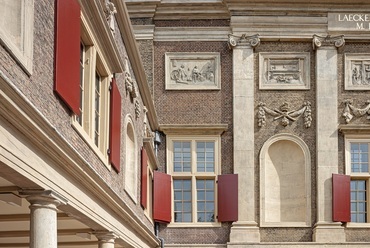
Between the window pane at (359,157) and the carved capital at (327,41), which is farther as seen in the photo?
the carved capital at (327,41)

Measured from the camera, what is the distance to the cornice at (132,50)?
1517 centimetres

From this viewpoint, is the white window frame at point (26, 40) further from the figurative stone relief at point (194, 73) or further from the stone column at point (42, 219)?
the figurative stone relief at point (194, 73)

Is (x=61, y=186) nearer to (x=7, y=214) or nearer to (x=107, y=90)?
(x=7, y=214)

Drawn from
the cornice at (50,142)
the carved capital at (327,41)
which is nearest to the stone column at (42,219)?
the cornice at (50,142)

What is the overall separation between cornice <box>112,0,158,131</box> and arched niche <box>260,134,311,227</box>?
5.10 metres

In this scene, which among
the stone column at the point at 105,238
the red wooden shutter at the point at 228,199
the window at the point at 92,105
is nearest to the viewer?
the window at the point at 92,105

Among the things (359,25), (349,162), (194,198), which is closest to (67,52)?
(194,198)

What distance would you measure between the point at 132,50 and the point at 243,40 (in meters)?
10.5

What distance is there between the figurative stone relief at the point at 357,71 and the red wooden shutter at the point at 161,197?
7.00 meters

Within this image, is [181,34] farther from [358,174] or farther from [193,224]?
[358,174]

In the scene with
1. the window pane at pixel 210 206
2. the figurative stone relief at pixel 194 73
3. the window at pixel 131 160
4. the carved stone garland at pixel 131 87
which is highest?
the figurative stone relief at pixel 194 73

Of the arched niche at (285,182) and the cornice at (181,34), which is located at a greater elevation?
the cornice at (181,34)

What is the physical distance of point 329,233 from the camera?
1029 inches

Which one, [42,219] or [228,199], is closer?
[42,219]
